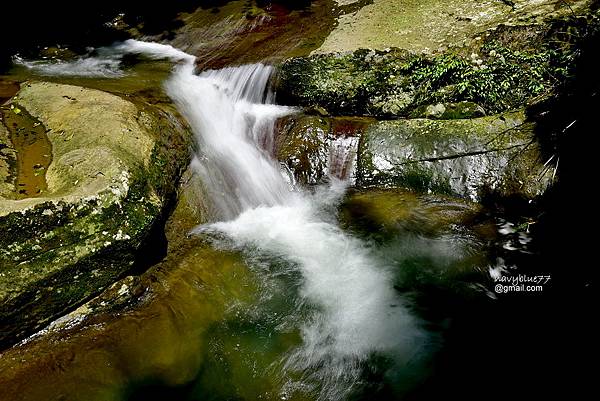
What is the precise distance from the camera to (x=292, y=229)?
17.5 ft

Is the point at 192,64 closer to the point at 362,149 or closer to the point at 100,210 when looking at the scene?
the point at 362,149

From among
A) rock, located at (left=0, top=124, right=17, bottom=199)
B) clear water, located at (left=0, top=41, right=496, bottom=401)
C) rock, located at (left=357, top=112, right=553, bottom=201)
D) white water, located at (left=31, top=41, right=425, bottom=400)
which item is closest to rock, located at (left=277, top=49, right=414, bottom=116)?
white water, located at (left=31, top=41, right=425, bottom=400)

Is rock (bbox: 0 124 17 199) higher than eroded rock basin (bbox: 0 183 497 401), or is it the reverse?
rock (bbox: 0 124 17 199)

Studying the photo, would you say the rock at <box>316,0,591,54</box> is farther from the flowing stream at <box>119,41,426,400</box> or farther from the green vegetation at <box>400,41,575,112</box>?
the flowing stream at <box>119,41,426,400</box>

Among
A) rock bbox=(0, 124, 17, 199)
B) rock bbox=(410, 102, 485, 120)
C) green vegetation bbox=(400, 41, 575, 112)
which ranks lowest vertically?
rock bbox=(410, 102, 485, 120)

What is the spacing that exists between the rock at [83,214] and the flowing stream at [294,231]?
102cm

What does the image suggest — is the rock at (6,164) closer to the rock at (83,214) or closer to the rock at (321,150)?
the rock at (83,214)

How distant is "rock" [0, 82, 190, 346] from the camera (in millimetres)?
3424

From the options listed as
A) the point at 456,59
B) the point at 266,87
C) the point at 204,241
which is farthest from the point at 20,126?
the point at 456,59

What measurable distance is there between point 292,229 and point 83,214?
2544 millimetres

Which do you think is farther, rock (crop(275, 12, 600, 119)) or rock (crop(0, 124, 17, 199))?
rock (crop(275, 12, 600, 119))

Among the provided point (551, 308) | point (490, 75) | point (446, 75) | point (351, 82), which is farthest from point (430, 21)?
point (551, 308)

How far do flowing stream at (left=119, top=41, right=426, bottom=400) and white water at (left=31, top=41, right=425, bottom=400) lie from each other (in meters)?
0.01

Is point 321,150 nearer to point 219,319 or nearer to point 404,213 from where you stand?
point 404,213
